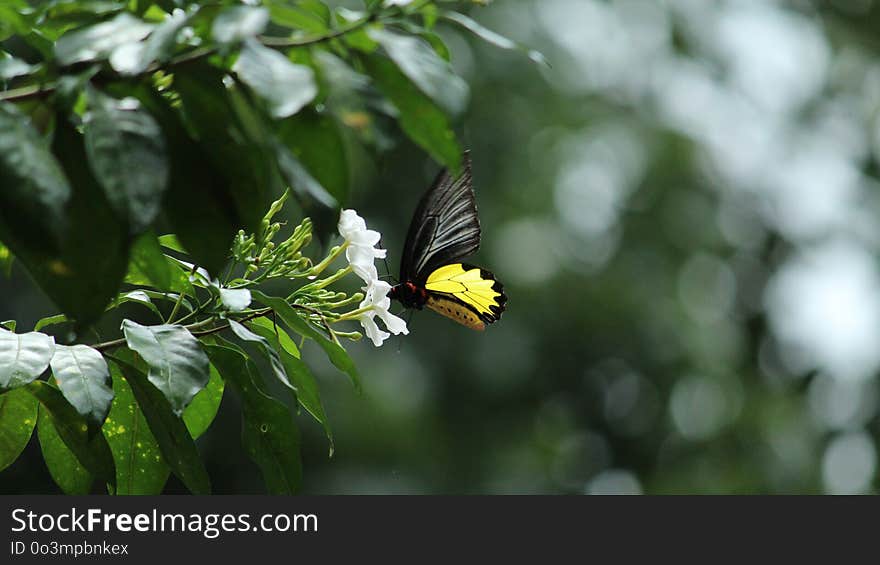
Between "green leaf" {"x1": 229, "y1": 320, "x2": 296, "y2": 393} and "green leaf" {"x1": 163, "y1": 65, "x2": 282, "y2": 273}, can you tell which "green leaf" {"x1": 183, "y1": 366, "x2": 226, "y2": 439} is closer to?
"green leaf" {"x1": 229, "y1": 320, "x2": 296, "y2": 393}

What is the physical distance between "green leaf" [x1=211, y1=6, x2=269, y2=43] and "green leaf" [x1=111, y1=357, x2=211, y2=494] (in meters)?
0.62

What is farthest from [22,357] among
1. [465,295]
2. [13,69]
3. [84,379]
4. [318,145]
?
[465,295]

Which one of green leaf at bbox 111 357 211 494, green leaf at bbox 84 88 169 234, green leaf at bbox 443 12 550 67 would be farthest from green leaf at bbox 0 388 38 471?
green leaf at bbox 443 12 550 67

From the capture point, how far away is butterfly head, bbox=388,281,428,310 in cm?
190

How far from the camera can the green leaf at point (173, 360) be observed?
1.15 meters

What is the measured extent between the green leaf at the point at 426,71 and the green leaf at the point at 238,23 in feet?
0.33

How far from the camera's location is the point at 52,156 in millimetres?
869

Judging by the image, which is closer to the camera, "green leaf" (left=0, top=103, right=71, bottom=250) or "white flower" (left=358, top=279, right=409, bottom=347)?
"green leaf" (left=0, top=103, right=71, bottom=250)

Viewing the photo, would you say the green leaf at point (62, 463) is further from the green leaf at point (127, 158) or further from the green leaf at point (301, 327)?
the green leaf at point (127, 158)

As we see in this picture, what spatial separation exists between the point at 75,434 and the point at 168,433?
0.11 m

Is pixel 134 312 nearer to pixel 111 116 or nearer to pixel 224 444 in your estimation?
pixel 224 444

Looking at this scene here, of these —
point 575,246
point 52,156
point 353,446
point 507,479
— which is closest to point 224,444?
point 353,446

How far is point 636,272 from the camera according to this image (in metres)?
9.05

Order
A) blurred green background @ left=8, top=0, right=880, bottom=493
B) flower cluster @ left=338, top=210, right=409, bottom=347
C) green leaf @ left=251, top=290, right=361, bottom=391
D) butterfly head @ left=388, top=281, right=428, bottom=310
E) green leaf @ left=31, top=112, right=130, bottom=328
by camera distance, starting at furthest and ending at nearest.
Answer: blurred green background @ left=8, top=0, right=880, bottom=493
butterfly head @ left=388, top=281, right=428, bottom=310
flower cluster @ left=338, top=210, right=409, bottom=347
green leaf @ left=251, top=290, right=361, bottom=391
green leaf @ left=31, top=112, right=130, bottom=328
